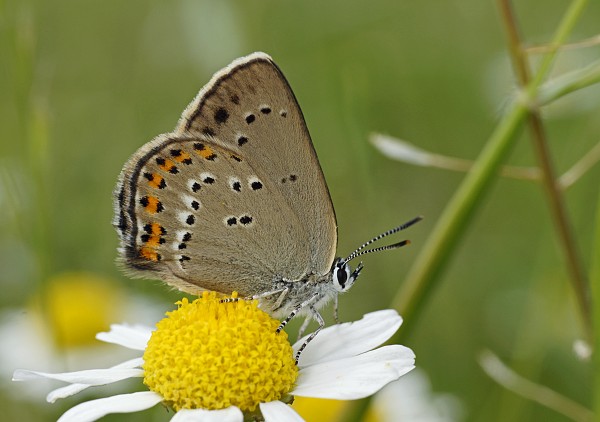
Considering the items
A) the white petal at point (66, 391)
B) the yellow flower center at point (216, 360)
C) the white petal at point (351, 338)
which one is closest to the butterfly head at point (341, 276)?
the white petal at point (351, 338)

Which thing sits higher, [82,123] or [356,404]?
[82,123]

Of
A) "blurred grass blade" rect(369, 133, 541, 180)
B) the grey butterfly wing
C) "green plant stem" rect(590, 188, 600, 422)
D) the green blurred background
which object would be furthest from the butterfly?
"green plant stem" rect(590, 188, 600, 422)

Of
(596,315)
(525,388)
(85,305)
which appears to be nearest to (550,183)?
(525,388)

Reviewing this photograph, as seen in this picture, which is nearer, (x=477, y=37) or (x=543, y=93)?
(x=543, y=93)

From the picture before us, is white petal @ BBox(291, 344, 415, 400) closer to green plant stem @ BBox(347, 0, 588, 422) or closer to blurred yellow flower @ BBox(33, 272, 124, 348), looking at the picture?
green plant stem @ BBox(347, 0, 588, 422)

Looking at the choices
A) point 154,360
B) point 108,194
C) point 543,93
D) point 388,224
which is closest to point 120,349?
point 108,194

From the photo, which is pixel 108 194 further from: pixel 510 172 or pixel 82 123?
pixel 510 172
